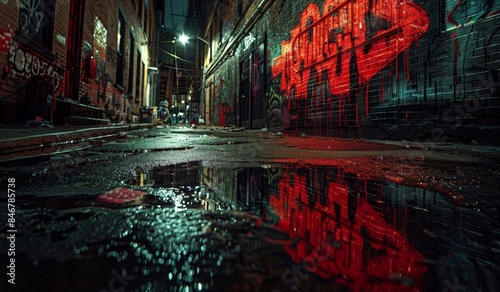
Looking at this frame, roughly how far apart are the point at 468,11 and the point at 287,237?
3.82m

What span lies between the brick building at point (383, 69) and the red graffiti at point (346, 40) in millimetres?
17

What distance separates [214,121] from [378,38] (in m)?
13.9

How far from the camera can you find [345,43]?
4.97m

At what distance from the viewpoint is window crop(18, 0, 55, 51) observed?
14.9 ft

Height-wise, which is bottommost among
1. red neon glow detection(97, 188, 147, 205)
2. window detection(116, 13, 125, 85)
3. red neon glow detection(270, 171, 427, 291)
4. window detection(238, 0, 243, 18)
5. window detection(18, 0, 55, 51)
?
red neon glow detection(270, 171, 427, 291)

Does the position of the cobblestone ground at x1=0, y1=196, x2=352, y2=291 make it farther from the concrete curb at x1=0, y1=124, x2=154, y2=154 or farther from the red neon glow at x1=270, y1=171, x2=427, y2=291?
the concrete curb at x1=0, y1=124, x2=154, y2=154

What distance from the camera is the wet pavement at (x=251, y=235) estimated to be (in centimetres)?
43

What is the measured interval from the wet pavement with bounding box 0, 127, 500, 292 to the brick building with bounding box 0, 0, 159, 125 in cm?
442

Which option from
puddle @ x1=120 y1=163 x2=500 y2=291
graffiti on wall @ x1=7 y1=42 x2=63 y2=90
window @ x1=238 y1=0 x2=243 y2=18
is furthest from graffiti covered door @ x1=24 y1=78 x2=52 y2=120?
window @ x1=238 y1=0 x2=243 y2=18

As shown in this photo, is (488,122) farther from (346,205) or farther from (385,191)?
(346,205)

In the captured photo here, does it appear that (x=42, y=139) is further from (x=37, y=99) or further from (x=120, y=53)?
(x=120, y=53)

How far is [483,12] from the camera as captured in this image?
286 cm

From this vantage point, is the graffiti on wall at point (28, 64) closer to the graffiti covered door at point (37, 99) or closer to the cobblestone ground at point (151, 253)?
the graffiti covered door at point (37, 99)

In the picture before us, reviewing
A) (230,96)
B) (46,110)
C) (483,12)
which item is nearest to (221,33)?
(230,96)
